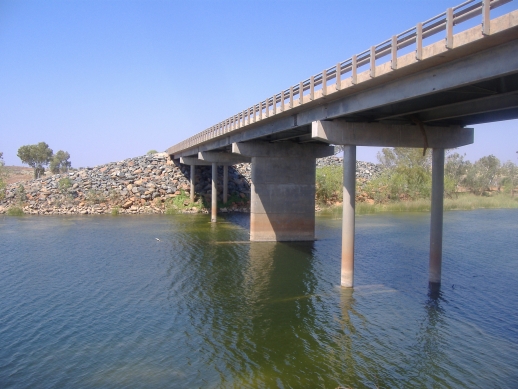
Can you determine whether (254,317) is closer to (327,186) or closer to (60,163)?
(327,186)

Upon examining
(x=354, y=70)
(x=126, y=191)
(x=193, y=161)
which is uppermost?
(x=354, y=70)

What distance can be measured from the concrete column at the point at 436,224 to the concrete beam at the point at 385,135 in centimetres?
126

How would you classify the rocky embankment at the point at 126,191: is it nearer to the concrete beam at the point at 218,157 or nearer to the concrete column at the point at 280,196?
the concrete beam at the point at 218,157

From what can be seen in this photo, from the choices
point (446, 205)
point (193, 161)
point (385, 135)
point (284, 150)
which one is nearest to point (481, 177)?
point (446, 205)

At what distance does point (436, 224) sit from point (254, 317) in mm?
9074

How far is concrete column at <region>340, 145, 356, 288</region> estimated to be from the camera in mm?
19953

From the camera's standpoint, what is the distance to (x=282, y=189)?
107 ft

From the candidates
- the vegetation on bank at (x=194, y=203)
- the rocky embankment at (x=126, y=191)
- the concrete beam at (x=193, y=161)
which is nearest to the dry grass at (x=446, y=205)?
the vegetation on bank at (x=194, y=203)

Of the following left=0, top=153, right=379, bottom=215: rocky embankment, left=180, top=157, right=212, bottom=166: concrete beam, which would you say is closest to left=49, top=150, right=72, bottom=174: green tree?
left=0, top=153, right=379, bottom=215: rocky embankment

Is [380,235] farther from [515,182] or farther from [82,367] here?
[515,182]

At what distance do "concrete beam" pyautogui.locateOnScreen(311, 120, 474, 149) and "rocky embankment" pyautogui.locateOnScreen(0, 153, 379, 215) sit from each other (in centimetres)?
3456

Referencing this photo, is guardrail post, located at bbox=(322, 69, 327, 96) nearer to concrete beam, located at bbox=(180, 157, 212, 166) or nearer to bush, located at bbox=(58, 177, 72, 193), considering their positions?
concrete beam, located at bbox=(180, 157, 212, 166)

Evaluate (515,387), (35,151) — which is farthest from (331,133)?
(35,151)

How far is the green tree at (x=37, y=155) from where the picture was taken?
10650cm
